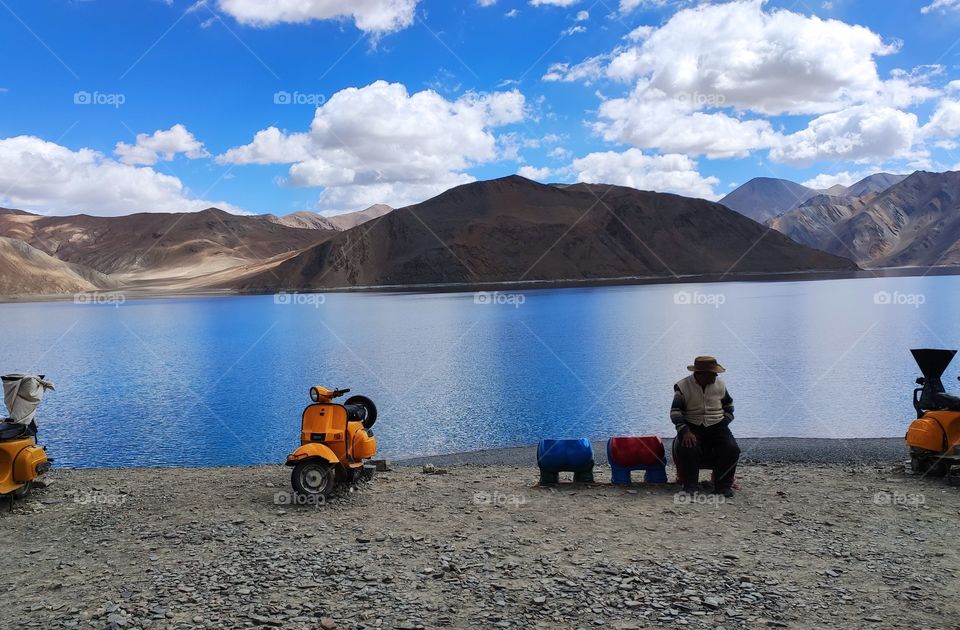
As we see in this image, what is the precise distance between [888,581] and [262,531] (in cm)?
600

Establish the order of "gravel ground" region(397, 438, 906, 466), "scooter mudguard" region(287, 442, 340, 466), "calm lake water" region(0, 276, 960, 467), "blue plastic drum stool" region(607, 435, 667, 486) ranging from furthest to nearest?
"calm lake water" region(0, 276, 960, 467) < "gravel ground" region(397, 438, 906, 466) < "blue plastic drum stool" region(607, 435, 667, 486) < "scooter mudguard" region(287, 442, 340, 466)

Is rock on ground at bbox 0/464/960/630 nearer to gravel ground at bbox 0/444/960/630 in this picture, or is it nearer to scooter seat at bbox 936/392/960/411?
gravel ground at bbox 0/444/960/630

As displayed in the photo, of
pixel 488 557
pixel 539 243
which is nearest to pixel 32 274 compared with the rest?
pixel 539 243

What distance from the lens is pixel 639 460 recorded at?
920cm

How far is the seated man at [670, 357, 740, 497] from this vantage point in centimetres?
861

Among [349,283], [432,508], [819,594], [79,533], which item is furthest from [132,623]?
[349,283]

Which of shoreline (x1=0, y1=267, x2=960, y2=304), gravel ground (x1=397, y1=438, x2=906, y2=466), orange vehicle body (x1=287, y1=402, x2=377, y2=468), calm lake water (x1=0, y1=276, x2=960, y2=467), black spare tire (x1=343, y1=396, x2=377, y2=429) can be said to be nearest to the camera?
orange vehicle body (x1=287, y1=402, x2=377, y2=468)

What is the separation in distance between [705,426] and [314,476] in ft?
16.2

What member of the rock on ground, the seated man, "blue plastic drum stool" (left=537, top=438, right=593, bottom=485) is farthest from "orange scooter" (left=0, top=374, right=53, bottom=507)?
the seated man

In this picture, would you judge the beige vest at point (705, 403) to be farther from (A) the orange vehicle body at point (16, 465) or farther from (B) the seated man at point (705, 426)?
(A) the orange vehicle body at point (16, 465)

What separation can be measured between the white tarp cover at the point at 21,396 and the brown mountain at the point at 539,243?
124 m

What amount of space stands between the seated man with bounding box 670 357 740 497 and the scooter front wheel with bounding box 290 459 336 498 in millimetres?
4350

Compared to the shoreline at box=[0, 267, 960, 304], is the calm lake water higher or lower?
lower

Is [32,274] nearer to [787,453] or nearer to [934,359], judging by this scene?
[787,453]
